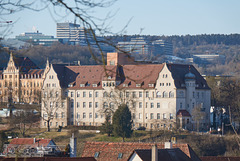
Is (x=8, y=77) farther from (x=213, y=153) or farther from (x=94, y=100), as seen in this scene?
(x=213, y=153)

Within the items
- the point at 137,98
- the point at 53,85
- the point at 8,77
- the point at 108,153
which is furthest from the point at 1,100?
the point at 108,153

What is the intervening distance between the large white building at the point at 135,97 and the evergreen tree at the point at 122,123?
15.8 feet

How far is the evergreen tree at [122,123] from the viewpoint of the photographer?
260 feet

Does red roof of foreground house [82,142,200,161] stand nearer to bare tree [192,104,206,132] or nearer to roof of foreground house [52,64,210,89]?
bare tree [192,104,206,132]

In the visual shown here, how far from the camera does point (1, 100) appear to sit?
117 meters

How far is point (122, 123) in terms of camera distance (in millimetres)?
79500

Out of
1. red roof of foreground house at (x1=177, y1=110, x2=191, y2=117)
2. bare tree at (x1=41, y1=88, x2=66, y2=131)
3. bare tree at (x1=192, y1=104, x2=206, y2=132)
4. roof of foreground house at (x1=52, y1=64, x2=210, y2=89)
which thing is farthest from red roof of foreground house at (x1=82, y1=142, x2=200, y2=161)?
bare tree at (x1=41, y1=88, x2=66, y2=131)

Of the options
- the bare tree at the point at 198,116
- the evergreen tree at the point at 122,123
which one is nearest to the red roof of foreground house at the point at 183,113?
the bare tree at the point at 198,116

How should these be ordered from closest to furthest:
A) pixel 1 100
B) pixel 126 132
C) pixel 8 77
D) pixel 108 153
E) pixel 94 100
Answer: pixel 108 153
pixel 126 132
pixel 94 100
pixel 1 100
pixel 8 77

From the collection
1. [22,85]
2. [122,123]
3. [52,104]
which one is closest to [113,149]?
[122,123]

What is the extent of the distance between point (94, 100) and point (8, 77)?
3472 cm

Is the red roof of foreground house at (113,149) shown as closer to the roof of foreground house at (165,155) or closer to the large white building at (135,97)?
the roof of foreground house at (165,155)

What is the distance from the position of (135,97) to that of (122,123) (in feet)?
37.4

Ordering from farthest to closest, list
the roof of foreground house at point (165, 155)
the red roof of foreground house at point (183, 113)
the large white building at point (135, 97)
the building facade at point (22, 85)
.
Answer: the building facade at point (22, 85) < the large white building at point (135, 97) < the red roof of foreground house at point (183, 113) < the roof of foreground house at point (165, 155)
